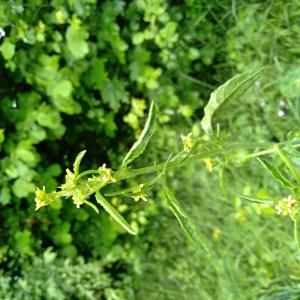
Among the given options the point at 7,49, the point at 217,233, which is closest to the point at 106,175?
the point at 7,49

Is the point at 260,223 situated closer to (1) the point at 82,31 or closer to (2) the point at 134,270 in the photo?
(2) the point at 134,270

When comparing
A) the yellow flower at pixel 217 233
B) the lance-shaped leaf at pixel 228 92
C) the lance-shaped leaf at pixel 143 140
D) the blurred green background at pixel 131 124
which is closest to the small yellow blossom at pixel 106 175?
the lance-shaped leaf at pixel 143 140

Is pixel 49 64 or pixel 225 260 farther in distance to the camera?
pixel 225 260

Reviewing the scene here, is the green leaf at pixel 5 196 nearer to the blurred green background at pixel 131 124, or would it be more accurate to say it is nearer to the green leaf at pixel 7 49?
the blurred green background at pixel 131 124

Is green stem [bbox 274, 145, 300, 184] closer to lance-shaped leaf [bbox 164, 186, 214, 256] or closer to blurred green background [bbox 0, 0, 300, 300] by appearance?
lance-shaped leaf [bbox 164, 186, 214, 256]

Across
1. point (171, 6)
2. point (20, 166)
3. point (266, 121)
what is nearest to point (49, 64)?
point (20, 166)

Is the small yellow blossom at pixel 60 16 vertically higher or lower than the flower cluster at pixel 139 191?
lower

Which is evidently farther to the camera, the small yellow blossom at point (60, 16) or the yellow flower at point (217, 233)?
the yellow flower at point (217, 233)

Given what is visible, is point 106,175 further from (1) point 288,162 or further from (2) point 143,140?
(1) point 288,162
